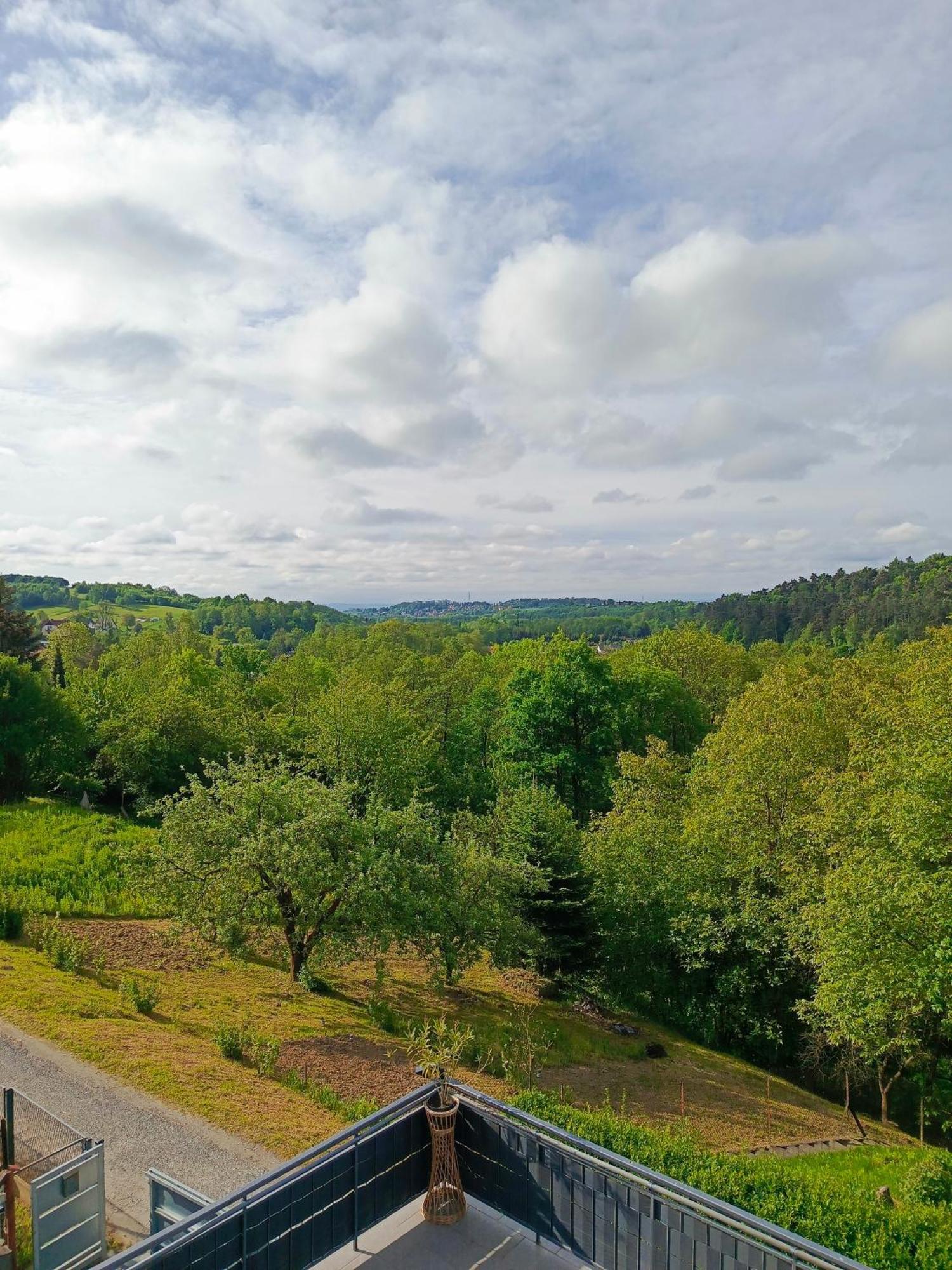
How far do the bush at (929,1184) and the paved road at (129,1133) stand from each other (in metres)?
8.54

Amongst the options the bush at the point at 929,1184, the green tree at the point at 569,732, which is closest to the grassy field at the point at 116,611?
the green tree at the point at 569,732

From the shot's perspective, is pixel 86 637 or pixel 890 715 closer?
pixel 890 715

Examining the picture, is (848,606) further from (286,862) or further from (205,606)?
(205,606)

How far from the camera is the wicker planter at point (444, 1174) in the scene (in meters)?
8.01

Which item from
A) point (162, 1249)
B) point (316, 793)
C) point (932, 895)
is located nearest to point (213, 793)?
point (316, 793)

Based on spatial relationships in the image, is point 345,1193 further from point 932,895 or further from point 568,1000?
point 568,1000

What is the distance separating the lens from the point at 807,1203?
7.99 m

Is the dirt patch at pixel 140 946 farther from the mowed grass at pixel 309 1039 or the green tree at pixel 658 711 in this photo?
the green tree at pixel 658 711

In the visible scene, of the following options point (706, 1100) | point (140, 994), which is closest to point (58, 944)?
point (140, 994)

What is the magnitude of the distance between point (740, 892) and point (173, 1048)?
14532 millimetres

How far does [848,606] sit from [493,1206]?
11699cm

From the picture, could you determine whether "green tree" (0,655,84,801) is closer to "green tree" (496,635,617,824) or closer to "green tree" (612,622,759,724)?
"green tree" (496,635,617,824)

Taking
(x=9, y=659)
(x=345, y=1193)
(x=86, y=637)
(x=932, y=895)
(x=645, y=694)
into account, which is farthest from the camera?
(x=86, y=637)

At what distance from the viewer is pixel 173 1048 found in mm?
13531
